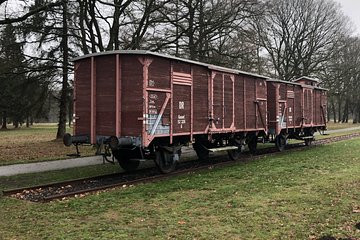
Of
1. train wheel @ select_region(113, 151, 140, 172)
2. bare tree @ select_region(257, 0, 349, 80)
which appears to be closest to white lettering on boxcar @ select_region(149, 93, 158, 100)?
train wheel @ select_region(113, 151, 140, 172)

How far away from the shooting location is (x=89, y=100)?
11.9 metres

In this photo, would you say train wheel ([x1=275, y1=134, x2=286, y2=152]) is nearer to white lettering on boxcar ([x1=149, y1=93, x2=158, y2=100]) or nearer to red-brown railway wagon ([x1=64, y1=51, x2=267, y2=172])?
red-brown railway wagon ([x1=64, y1=51, x2=267, y2=172])

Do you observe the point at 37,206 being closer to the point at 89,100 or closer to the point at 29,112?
the point at 89,100

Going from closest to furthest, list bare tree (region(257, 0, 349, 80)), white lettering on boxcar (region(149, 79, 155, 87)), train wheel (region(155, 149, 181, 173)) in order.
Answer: white lettering on boxcar (region(149, 79, 155, 87)) → train wheel (region(155, 149, 181, 173)) → bare tree (region(257, 0, 349, 80))

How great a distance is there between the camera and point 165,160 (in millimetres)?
12453

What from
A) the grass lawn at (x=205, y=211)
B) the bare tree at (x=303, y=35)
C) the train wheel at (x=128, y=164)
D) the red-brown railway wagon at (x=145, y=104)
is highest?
the bare tree at (x=303, y=35)

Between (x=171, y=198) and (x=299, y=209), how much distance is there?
263 centimetres

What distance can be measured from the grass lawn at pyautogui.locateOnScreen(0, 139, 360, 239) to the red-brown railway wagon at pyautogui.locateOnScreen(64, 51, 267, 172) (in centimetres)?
141

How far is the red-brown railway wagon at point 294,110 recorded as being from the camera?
1936cm

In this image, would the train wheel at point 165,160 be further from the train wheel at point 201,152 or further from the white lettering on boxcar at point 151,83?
the train wheel at point 201,152

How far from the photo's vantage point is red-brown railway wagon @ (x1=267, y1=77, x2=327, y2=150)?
1936cm

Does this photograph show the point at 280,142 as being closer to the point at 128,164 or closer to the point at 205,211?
the point at 128,164

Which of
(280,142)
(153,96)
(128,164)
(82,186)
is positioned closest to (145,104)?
(153,96)

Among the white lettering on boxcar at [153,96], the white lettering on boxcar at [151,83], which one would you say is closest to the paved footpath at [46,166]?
the white lettering on boxcar at [153,96]
